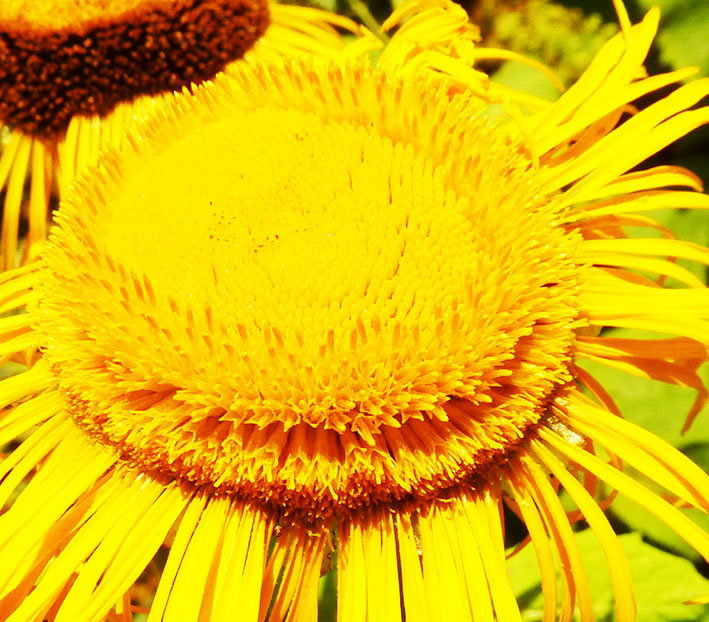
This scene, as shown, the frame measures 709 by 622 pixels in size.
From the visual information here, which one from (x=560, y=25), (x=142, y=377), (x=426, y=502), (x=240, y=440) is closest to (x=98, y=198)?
(x=142, y=377)

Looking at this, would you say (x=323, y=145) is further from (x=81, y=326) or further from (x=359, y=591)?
(x=359, y=591)

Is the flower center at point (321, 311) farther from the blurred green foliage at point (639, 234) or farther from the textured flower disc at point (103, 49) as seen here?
the textured flower disc at point (103, 49)

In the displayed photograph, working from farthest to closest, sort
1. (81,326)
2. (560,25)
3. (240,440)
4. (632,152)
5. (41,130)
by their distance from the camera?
1. (560,25)
2. (41,130)
3. (632,152)
4. (81,326)
5. (240,440)

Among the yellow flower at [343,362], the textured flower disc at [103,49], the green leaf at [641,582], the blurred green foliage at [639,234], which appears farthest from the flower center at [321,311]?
the green leaf at [641,582]

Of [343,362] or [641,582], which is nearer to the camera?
[343,362]

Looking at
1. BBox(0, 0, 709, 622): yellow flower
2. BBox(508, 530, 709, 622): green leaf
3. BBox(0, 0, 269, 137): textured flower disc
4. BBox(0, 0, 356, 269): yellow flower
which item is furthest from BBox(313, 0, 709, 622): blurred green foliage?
BBox(0, 0, 269, 137): textured flower disc

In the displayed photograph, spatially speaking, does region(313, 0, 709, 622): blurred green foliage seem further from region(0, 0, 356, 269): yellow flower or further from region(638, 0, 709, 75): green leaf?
region(0, 0, 356, 269): yellow flower

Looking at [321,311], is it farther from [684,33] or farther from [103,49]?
[684,33]

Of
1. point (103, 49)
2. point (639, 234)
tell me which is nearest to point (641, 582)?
point (639, 234)
